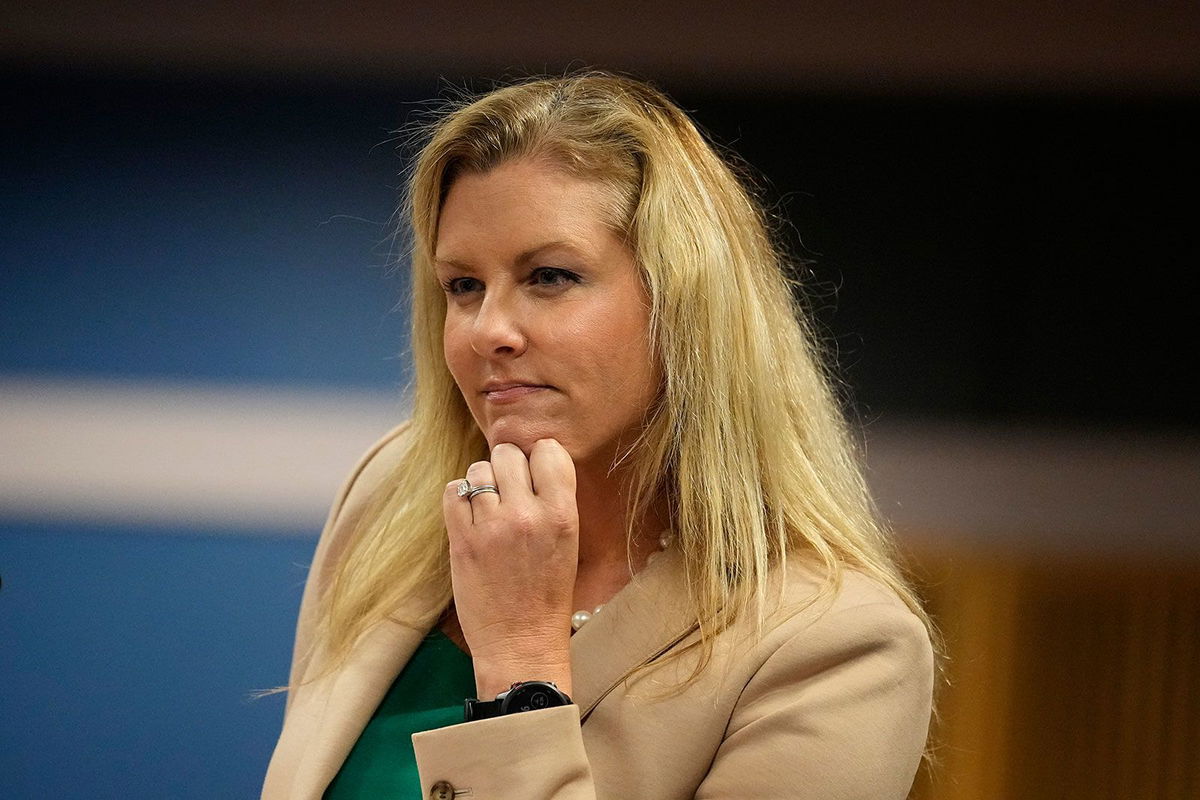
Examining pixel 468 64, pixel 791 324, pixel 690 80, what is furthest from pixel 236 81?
pixel 791 324

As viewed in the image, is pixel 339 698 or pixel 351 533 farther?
pixel 351 533

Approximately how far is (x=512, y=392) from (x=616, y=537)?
238 mm

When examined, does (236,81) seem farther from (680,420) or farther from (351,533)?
(680,420)

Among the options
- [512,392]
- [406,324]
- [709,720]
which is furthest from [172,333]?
[709,720]

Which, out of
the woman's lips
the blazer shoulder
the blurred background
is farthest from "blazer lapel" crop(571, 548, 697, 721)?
the blurred background

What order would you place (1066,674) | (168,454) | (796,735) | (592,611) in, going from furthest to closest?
(168,454) → (1066,674) → (592,611) → (796,735)

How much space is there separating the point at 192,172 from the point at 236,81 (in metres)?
0.19

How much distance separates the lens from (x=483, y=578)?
1.31 metres

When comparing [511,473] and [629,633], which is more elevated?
[511,473]

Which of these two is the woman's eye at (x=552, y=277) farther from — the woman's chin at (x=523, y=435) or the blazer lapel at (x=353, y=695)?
the blazer lapel at (x=353, y=695)

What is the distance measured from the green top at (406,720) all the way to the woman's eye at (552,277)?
17.9 inches

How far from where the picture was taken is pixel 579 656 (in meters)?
1.36

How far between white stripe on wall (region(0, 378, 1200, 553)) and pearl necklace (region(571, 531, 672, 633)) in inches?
35.0

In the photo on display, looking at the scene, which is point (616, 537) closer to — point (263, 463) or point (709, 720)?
point (709, 720)
